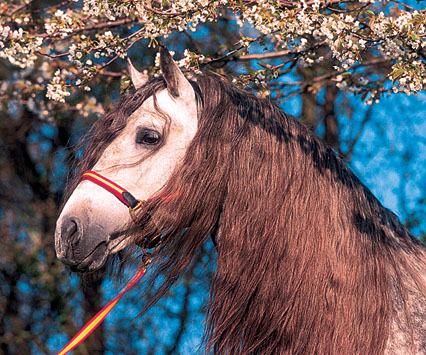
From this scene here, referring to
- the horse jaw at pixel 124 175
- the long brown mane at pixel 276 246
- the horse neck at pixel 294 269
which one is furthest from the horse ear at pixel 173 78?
the horse neck at pixel 294 269

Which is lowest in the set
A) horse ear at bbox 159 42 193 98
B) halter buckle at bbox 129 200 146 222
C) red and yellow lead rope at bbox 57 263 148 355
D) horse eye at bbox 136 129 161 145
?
red and yellow lead rope at bbox 57 263 148 355

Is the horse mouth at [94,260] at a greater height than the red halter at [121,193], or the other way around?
the red halter at [121,193]

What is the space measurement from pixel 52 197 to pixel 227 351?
5.33 meters

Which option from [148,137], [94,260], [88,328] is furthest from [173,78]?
[88,328]

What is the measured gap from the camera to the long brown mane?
1966mm

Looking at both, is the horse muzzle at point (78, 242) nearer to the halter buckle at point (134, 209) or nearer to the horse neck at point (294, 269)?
the halter buckle at point (134, 209)

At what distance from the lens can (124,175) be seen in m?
2.03

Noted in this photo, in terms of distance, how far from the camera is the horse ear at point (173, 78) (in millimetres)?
2125

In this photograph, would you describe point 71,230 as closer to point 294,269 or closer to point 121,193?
point 121,193

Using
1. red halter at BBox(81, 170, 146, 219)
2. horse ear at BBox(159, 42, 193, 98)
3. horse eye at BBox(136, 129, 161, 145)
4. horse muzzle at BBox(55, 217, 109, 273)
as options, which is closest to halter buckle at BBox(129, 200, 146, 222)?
red halter at BBox(81, 170, 146, 219)

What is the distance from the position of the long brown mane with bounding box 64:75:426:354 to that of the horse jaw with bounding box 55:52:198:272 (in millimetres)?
67

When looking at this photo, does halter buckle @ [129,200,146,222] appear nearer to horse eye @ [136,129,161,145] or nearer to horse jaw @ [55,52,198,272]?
horse jaw @ [55,52,198,272]

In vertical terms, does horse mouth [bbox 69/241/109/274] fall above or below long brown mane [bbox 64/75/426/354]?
below

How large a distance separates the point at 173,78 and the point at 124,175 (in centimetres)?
48
